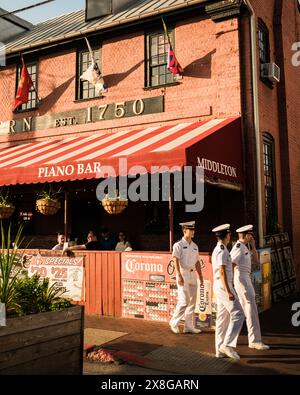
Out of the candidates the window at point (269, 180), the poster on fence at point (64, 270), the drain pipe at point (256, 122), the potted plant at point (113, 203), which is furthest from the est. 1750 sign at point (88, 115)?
the poster on fence at point (64, 270)

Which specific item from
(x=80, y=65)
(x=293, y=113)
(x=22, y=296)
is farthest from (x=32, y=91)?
(x=22, y=296)

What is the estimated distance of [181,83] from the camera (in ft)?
36.9

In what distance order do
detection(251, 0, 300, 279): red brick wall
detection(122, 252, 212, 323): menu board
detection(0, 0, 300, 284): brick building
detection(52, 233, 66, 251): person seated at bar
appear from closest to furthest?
detection(122, 252, 212, 323): menu board < detection(0, 0, 300, 284): brick building < detection(52, 233, 66, 251): person seated at bar < detection(251, 0, 300, 279): red brick wall

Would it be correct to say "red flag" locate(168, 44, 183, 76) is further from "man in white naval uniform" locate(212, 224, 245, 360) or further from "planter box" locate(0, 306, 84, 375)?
"planter box" locate(0, 306, 84, 375)

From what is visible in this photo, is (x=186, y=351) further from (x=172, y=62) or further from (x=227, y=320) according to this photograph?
(x=172, y=62)

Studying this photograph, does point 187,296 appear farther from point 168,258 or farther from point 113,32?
point 113,32

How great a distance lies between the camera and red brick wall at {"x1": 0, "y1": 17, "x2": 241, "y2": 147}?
10.5m

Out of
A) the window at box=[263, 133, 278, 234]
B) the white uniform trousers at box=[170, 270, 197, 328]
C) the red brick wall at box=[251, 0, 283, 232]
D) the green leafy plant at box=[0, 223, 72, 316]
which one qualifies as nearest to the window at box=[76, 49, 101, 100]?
the red brick wall at box=[251, 0, 283, 232]

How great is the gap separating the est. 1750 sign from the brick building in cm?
3

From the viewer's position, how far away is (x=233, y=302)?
5.96 m

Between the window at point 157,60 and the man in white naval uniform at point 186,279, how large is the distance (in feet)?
19.3

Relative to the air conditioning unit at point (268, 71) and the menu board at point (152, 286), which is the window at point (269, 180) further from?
the menu board at point (152, 286)

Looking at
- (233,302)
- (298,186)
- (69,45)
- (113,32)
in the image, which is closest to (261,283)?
(233,302)

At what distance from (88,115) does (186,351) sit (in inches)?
332
